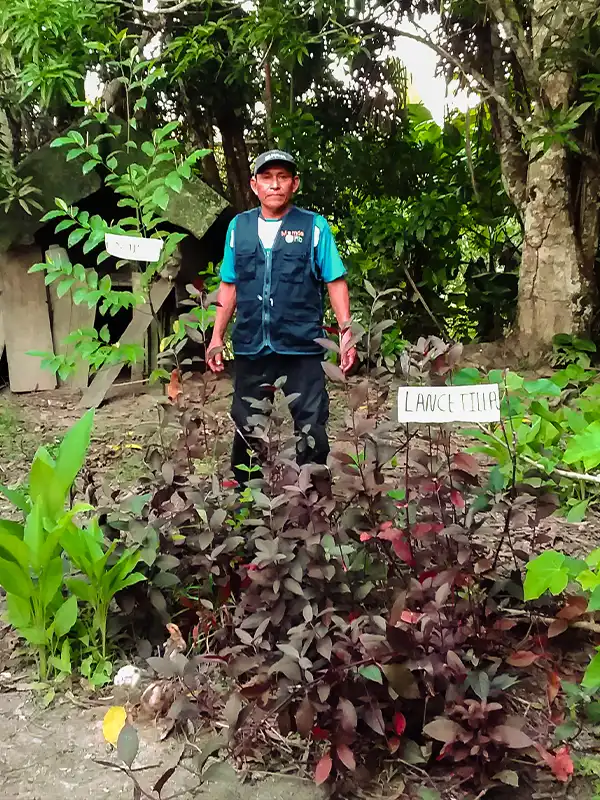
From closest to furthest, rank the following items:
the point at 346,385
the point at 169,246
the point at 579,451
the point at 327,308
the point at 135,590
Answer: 1. the point at 579,451
2. the point at 346,385
3. the point at 135,590
4. the point at 169,246
5. the point at 327,308

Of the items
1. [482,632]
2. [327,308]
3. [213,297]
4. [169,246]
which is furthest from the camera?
[327,308]

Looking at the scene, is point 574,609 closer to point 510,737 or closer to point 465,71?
point 510,737

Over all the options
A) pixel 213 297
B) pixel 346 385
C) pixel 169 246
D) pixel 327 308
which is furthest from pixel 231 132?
pixel 346 385

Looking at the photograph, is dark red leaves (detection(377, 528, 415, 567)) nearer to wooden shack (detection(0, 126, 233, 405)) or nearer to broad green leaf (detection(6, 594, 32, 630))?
broad green leaf (detection(6, 594, 32, 630))

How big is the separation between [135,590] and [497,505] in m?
1.09

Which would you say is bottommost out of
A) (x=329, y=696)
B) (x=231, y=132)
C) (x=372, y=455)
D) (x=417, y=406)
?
(x=329, y=696)

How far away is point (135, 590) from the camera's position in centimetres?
207

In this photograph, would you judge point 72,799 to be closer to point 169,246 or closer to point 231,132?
point 169,246

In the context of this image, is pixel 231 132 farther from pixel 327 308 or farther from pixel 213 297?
pixel 213 297

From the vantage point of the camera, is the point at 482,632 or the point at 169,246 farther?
the point at 169,246

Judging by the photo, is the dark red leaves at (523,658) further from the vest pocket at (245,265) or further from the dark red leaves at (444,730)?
the vest pocket at (245,265)

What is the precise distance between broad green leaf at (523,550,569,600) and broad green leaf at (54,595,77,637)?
123 cm

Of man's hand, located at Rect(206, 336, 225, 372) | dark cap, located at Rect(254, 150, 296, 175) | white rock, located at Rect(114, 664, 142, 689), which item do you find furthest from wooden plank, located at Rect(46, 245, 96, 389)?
white rock, located at Rect(114, 664, 142, 689)

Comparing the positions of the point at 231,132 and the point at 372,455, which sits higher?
the point at 231,132
